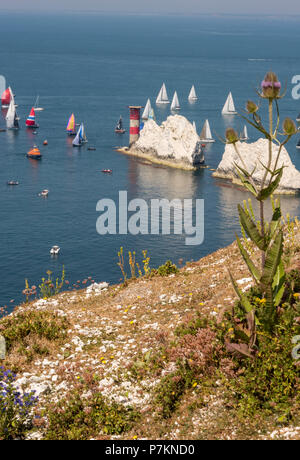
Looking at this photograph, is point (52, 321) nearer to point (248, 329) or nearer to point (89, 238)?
point (248, 329)

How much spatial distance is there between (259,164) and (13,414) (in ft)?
343

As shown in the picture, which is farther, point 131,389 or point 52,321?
point 52,321

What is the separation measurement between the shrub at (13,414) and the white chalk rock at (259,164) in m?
97.6

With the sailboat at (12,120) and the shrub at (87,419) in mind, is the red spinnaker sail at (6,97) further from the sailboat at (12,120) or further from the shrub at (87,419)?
the shrub at (87,419)

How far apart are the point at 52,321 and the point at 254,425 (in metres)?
8.11

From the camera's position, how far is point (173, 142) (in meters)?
137

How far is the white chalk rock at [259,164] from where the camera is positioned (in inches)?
4503

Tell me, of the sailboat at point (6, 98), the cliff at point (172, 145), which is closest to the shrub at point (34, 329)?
the cliff at point (172, 145)

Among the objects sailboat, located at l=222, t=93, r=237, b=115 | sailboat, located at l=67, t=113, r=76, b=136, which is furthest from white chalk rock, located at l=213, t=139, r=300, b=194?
sailboat, located at l=222, t=93, r=237, b=115

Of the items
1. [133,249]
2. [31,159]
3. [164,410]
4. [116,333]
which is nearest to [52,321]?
[116,333]

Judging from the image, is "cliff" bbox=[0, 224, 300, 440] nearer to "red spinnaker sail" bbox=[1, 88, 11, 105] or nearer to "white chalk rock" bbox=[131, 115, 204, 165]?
"white chalk rock" bbox=[131, 115, 204, 165]

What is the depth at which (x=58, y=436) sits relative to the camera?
13953 mm

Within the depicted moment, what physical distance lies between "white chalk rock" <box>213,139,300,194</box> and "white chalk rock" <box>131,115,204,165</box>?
9.00m

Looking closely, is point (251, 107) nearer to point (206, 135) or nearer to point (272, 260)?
point (272, 260)
